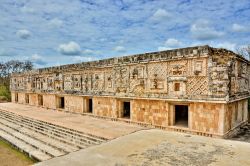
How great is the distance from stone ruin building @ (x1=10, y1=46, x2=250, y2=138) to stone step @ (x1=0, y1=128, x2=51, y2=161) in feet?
12.1

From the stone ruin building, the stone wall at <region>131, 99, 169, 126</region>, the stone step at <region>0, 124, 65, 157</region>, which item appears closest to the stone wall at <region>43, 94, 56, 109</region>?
the stone ruin building

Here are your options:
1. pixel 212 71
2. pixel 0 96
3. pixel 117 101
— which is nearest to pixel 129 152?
pixel 212 71

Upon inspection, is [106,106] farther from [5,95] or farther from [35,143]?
[5,95]

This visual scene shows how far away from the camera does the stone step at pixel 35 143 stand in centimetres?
643

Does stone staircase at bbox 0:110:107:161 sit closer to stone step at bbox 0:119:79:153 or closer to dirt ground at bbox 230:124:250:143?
stone step at bbox 0:119:79:153

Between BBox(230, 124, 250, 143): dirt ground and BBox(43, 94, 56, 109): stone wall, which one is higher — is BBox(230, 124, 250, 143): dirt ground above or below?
below

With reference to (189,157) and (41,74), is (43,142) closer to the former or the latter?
(189,157)

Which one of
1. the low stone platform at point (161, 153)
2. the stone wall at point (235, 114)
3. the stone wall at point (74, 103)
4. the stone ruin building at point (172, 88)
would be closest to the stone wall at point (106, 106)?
the stone ruin building at point (172, 88)

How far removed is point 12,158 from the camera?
6.77 meters

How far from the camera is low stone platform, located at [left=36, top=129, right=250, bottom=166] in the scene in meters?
4.45

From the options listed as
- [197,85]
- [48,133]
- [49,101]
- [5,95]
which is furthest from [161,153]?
[5,95]

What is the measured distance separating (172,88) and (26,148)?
5256 mm

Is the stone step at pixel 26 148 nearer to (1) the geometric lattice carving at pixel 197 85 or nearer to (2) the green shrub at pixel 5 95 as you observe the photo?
(1) the geometric lattice carving at pixel 197 85

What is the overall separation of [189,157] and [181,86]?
9.79ft
